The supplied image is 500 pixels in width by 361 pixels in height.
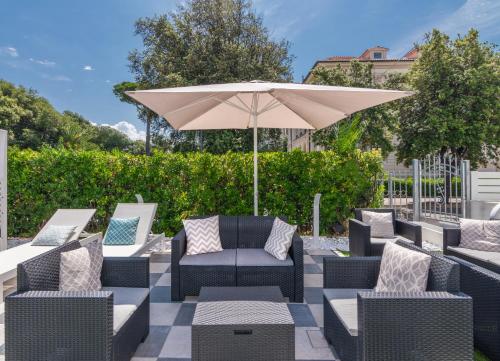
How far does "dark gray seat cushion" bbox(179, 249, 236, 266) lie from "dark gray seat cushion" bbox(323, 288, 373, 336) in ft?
4.70

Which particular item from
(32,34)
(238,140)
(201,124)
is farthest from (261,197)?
(32,34)

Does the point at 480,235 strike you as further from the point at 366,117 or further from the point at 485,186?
the point at 366,117

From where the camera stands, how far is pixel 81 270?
3125mm

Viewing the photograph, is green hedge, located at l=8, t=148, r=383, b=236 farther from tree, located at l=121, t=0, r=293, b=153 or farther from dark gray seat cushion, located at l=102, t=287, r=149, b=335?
tree, located at l=121, t=0, r=293, b=153

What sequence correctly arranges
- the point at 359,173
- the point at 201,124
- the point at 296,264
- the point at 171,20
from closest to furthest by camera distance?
the point at 296,264 < the point at 201,124 < the point at 359,173 < the point at 171,20

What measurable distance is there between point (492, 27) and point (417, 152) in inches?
294

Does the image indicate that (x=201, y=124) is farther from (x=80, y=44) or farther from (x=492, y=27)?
(x=80, y=44)

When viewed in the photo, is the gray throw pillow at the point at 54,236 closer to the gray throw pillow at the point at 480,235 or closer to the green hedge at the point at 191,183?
the green hedge at the point at 191,183

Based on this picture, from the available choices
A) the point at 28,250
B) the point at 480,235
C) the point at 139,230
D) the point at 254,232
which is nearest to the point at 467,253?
the point at 480,235

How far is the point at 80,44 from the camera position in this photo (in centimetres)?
2270

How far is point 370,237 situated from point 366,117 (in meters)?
14.0

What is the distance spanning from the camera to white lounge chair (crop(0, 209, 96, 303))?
14.0ft

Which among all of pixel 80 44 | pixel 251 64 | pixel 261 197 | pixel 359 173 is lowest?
pixel 261 197

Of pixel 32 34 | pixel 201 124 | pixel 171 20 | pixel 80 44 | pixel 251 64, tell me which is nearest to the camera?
pixel 201 124
